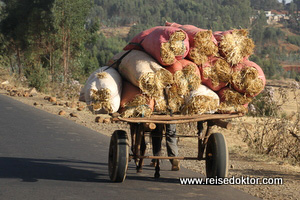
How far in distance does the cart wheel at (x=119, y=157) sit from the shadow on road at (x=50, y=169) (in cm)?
45

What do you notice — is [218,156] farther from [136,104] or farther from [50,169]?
[50,169]

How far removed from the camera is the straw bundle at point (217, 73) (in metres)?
6.59

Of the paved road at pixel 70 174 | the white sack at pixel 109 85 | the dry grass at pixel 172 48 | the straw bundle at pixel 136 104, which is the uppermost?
the dry grass at pixel 172 48

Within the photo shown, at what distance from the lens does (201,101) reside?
6.41 meters

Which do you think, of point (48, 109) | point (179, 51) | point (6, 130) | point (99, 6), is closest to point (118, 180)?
point (179, 51)

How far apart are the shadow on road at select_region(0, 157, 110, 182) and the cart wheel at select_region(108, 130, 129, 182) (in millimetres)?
449

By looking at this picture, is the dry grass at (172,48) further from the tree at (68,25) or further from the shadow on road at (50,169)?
the tree at (68,25)

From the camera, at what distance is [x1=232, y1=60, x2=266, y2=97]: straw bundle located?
21.6 feet

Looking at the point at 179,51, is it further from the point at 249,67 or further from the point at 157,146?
the point at 157,146

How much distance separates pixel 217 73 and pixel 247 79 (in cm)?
37

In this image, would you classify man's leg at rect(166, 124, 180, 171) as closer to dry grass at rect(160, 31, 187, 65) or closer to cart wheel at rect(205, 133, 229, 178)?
cart wheel at rect(205, 133, 229, 178)

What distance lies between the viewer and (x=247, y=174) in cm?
790

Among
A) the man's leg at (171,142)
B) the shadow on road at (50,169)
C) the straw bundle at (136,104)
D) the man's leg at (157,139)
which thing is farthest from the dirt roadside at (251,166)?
the straw bundle at (136,104)

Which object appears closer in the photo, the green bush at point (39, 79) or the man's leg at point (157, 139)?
the man's leg at point (157, 139)
